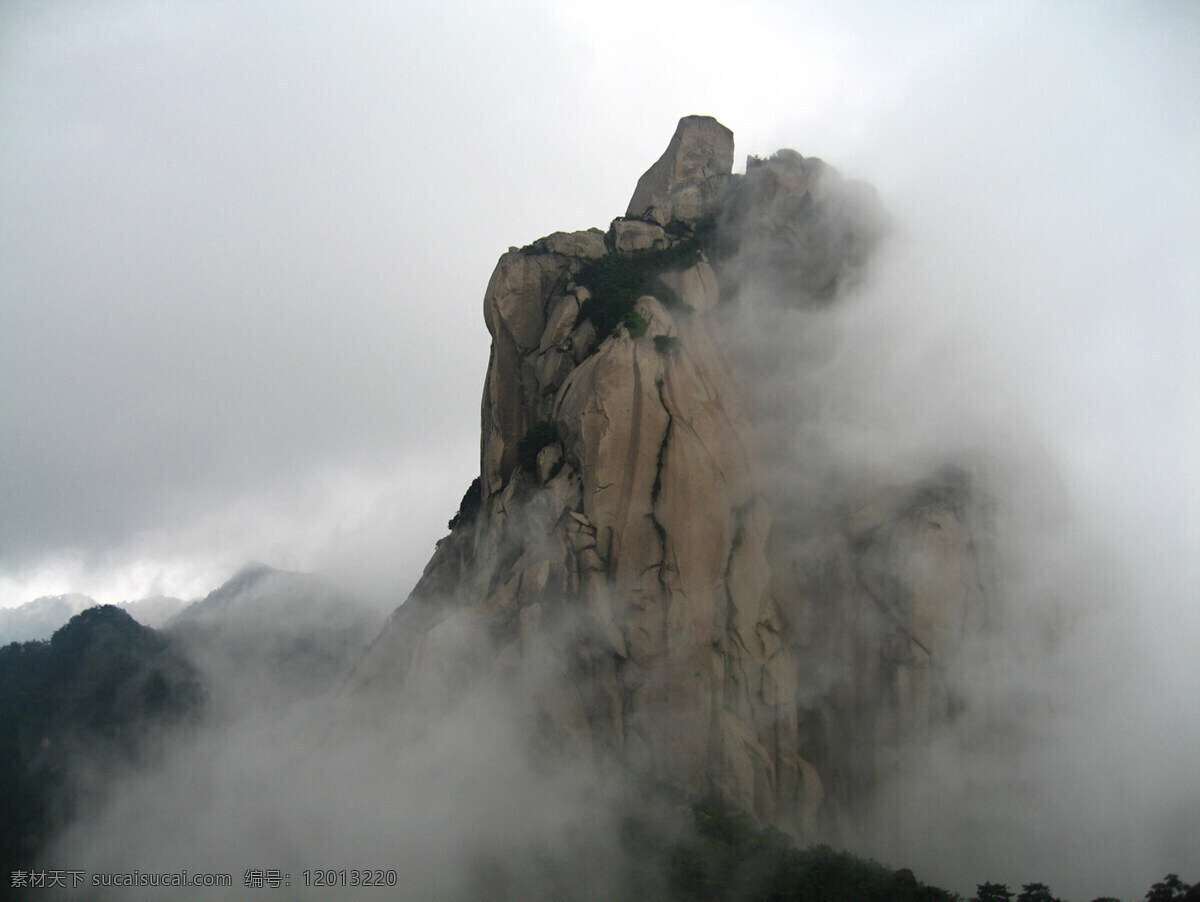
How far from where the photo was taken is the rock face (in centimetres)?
3019

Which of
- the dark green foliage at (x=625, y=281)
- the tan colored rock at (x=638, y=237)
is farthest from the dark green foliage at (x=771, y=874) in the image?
the tan colored rock at (x=638, y=237)

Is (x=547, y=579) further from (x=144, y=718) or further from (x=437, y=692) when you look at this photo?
(x=144, y=718)

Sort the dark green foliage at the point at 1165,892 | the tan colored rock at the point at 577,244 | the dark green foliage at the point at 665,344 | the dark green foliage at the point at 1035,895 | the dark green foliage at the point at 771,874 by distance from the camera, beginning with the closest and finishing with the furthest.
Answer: the dark green foliage at the point at 1165,892, the dark green foliage at the point at 771,874, the dark green foliage at the point at 1035,895, the dark green foliage at the point at 665,344, the tan colored rock at the point at 577,244

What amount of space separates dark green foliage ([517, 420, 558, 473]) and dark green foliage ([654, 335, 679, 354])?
576 centimetres

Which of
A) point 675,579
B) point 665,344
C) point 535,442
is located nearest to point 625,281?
point 665,344

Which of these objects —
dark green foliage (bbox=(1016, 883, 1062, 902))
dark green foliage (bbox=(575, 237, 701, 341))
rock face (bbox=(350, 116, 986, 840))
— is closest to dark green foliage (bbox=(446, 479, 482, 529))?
rock face (bbox=(350, 116, 986, 840))

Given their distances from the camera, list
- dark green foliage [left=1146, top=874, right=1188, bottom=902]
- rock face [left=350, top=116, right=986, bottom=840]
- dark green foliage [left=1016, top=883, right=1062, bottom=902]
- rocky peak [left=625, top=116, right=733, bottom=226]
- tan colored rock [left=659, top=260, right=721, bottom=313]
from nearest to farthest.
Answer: dark green foliage [left=1146, top=874, right=1188, bottom=902] < dark green foliage [left=1016, top=883, right=1062, bottom=902] < rock face [left=350, top=116, right=986, bottom=840] < tan colored rock [left=659, top=260, right=721, bottom=313] < rocky peak [left=625, top=116, right=733, bottom=226]

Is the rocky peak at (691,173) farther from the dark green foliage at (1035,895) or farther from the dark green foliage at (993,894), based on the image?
the dark green foliage at (1035,895)

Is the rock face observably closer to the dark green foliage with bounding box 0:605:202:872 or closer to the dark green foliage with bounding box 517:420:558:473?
the dark green foliage with bounding box 517:420:558:473

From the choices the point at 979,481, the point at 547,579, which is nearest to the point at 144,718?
the point at 547,579

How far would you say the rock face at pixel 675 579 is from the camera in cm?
3019

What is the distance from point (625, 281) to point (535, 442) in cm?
870

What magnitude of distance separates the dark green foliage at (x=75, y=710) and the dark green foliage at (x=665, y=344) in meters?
37.3

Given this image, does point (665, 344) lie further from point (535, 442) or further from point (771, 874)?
point (771, 874)
